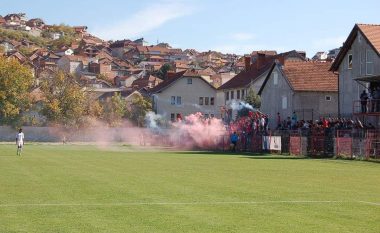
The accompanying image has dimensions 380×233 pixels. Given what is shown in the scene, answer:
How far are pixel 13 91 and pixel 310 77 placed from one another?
158 ft

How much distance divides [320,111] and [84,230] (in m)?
56.0

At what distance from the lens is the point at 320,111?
2625 inches

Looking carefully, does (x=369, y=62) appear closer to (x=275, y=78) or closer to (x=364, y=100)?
(x=364, y=100)

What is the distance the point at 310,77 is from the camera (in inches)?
2694

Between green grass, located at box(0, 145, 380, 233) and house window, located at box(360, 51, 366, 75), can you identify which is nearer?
green grass, located at box(0, 145, 380, 233)

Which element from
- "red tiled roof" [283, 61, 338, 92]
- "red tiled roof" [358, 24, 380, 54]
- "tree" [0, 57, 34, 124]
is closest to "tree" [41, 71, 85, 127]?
"tree" [0, 57, 34, 124]

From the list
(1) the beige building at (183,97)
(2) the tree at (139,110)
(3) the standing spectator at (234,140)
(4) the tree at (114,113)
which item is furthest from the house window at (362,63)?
(4) the tree at (114,113)

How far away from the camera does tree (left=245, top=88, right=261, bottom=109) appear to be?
85175 mm

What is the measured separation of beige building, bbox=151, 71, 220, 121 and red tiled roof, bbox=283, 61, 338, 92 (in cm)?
3593

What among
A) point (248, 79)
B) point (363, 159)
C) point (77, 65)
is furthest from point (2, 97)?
point (77, 65)

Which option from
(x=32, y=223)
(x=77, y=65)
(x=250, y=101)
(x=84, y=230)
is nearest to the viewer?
(x=84, y=230)

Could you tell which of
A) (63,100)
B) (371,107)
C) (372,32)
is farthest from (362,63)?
(63,100)

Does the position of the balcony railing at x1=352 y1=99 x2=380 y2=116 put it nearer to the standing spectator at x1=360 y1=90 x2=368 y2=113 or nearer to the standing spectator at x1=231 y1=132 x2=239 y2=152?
the standing spectator at x1=360 y1=90 x2=368 y2=113

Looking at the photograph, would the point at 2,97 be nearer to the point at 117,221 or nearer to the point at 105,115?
the point at 105,115
